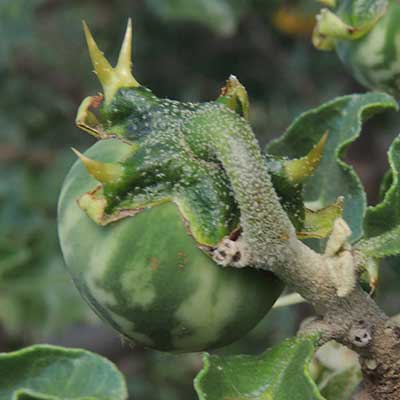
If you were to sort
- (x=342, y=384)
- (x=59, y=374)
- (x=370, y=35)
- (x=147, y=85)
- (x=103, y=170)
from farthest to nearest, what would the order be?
(x=147, y=85), (x=370, y=35), (x=342, y=384), (x=59, y=374), (x=103, y=170)

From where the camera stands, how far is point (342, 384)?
3.67ft

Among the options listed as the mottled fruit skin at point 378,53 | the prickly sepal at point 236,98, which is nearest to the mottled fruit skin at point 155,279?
the prickly sepal at point 236,98

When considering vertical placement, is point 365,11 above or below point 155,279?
above

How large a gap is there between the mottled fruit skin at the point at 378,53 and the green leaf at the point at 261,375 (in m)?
0.44

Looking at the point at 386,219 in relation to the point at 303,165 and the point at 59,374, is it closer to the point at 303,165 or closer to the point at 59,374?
the point at 303,165

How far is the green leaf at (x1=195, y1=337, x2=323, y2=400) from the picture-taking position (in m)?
0.91

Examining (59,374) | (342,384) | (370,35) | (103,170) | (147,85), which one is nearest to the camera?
(103,170)

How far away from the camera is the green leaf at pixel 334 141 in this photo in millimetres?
1198

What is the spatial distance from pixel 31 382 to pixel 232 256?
29 centimetres

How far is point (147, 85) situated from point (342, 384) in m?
1.98

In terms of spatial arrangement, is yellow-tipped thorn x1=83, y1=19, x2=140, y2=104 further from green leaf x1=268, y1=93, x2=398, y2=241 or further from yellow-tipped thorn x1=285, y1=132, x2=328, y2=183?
green leaf x1=268, y1=93, x2=398, y2=241

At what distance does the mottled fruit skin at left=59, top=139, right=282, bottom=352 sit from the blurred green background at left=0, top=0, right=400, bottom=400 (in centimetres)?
142

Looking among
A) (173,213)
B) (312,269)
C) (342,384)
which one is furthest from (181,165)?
(342,384)

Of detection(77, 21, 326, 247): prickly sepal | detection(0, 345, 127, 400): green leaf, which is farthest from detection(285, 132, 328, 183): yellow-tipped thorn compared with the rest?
detection(0, 345, 127, 400): green leaf
